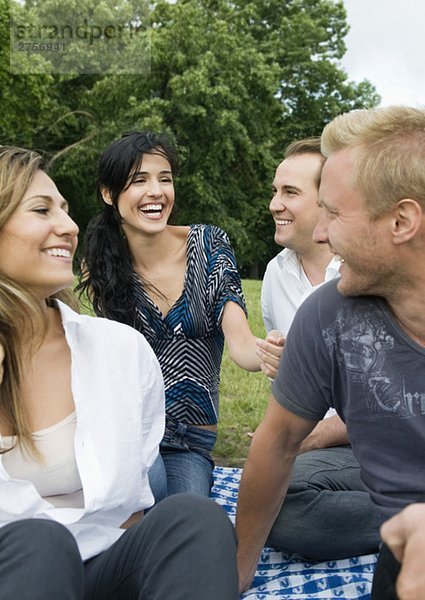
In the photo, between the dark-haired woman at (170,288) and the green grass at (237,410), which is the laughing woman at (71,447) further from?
the green grass at (237,410)

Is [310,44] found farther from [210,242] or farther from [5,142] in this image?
[210,242]

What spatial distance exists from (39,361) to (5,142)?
77.0 ft

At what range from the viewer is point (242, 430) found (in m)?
5.53

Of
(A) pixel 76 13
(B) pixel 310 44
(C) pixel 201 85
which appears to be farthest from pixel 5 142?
(B) pixel 310 44

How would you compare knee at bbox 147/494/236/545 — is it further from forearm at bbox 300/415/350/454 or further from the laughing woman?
forearm at bbox 300/415/350/454

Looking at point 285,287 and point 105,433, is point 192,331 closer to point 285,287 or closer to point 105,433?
point 285,287

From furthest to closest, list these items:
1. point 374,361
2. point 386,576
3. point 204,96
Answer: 1. point 204,96
2. point 374,361
3. point 386,576

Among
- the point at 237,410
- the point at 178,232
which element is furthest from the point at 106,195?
the point at 237,410

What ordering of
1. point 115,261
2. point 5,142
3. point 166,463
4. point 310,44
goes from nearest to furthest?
1. point 166,463
2. point 115,261
3. point 5,142
4. point 310,44

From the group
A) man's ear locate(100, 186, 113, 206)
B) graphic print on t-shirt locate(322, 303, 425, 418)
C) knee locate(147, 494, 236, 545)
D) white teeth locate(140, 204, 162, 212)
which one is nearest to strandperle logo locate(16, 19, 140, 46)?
man's ear locate(100, 186, 113, 206)

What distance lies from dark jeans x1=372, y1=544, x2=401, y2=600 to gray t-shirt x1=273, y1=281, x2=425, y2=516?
0.64ft

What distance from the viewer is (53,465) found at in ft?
7.60

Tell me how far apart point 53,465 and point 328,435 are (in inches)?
59.7

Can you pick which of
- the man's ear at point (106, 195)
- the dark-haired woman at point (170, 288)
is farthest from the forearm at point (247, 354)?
the man's ear at point (106, 195)
